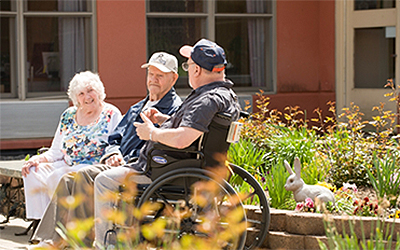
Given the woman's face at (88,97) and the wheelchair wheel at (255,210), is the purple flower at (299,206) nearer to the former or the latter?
the wheelchair wheel at (255,210)

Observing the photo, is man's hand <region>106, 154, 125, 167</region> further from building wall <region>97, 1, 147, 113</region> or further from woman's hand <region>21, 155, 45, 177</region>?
building wall <region>97, 1, 147, 113</region>

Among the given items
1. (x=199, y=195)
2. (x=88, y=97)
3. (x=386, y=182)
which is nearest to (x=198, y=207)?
(x=199, y=195)

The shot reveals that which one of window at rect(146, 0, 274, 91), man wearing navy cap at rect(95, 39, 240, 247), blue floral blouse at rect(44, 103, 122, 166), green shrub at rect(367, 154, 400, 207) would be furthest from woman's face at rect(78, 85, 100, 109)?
window at rect(146, 0, 274, 91)

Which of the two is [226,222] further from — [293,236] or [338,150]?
[338,150]

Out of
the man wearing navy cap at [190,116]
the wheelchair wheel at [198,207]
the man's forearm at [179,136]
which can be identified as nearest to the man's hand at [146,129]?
the man wearing navy cap at [190,116]

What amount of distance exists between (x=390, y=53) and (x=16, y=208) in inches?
272

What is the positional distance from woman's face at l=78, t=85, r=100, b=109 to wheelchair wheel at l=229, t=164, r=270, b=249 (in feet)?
4.45

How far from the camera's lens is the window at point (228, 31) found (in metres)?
9.72

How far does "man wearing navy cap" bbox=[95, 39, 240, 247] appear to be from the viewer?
379cm

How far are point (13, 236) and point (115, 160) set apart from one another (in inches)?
53.5

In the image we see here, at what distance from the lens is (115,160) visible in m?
4.59

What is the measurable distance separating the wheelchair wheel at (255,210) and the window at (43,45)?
200 inches

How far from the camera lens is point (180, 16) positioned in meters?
9.80

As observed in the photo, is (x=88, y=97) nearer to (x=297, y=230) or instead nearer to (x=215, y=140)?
(x=215, y=140)
